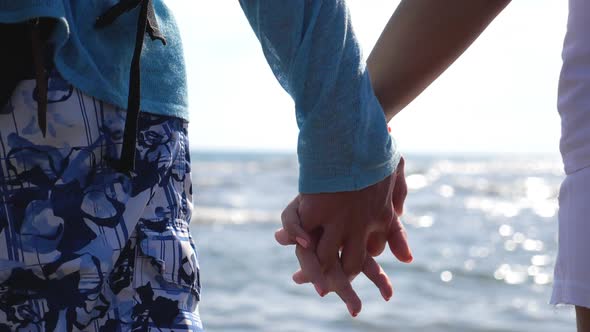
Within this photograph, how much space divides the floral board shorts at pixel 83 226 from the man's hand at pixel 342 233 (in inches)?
12.4

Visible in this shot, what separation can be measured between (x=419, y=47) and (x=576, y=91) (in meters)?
0.55

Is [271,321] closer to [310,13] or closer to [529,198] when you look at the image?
[310,13]

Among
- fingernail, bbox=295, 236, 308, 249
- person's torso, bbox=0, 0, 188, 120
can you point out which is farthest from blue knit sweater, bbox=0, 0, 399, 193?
fingernail, bbox=295, 236, 308, 249

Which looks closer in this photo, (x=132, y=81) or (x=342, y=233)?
(x=132, y=81)

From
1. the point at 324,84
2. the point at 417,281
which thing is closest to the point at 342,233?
the point at 324,84

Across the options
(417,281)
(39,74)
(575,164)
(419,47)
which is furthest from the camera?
(417,281)

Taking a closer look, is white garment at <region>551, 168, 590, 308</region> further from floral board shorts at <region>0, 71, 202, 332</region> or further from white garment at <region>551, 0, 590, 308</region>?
floral board shorts at <region>0, 71, 202, 332</region>

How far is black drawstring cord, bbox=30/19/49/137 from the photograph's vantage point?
1.26 meters

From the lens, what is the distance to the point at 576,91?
4.55ft

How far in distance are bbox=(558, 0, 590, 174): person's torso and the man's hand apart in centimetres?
36

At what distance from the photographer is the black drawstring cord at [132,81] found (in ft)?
4.38

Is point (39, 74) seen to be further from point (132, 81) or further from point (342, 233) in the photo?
point (342, 233)

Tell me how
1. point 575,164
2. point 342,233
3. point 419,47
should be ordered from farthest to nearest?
point 419,47
point 342,233
point 575,164

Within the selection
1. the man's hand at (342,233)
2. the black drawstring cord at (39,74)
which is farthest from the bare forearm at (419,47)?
the black drawstring cord at (39,74)
